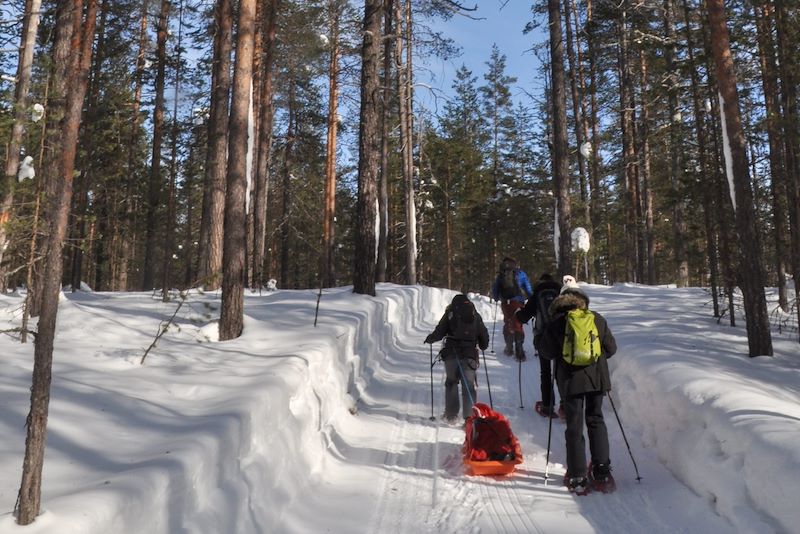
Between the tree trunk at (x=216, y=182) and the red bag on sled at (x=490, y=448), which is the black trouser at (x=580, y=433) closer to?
the red bag on sled at (x=490, y=448)

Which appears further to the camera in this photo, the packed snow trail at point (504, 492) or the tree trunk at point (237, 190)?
the tree trunk at point (237, 190)

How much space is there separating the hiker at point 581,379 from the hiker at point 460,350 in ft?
6.63

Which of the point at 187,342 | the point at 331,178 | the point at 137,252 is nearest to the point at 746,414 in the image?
the point at 187,342

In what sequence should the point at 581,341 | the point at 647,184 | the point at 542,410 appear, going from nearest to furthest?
the point at 581,341 < the point at 542,410 < the point at 647,184

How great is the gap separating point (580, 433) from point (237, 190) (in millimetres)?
6232

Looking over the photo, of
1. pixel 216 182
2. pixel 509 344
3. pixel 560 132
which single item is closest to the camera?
pixel 509 344

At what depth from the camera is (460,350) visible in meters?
7.23

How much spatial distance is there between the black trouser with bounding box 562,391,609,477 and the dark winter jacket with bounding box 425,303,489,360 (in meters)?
2.16

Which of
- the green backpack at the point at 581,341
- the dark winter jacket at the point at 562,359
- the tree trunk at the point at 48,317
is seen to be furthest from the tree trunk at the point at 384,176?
the tree trunk at the point at 48,317

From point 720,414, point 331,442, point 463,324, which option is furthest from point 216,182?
point 720,414

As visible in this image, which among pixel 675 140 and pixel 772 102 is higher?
pixel 675 140

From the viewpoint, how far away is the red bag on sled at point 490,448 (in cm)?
530

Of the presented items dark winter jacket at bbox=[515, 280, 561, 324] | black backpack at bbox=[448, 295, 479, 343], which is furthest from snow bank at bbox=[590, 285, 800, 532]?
black backpack at bbox=[448, 295, 479, 343]

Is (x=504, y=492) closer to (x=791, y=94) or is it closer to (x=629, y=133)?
(x=791, y=94)
